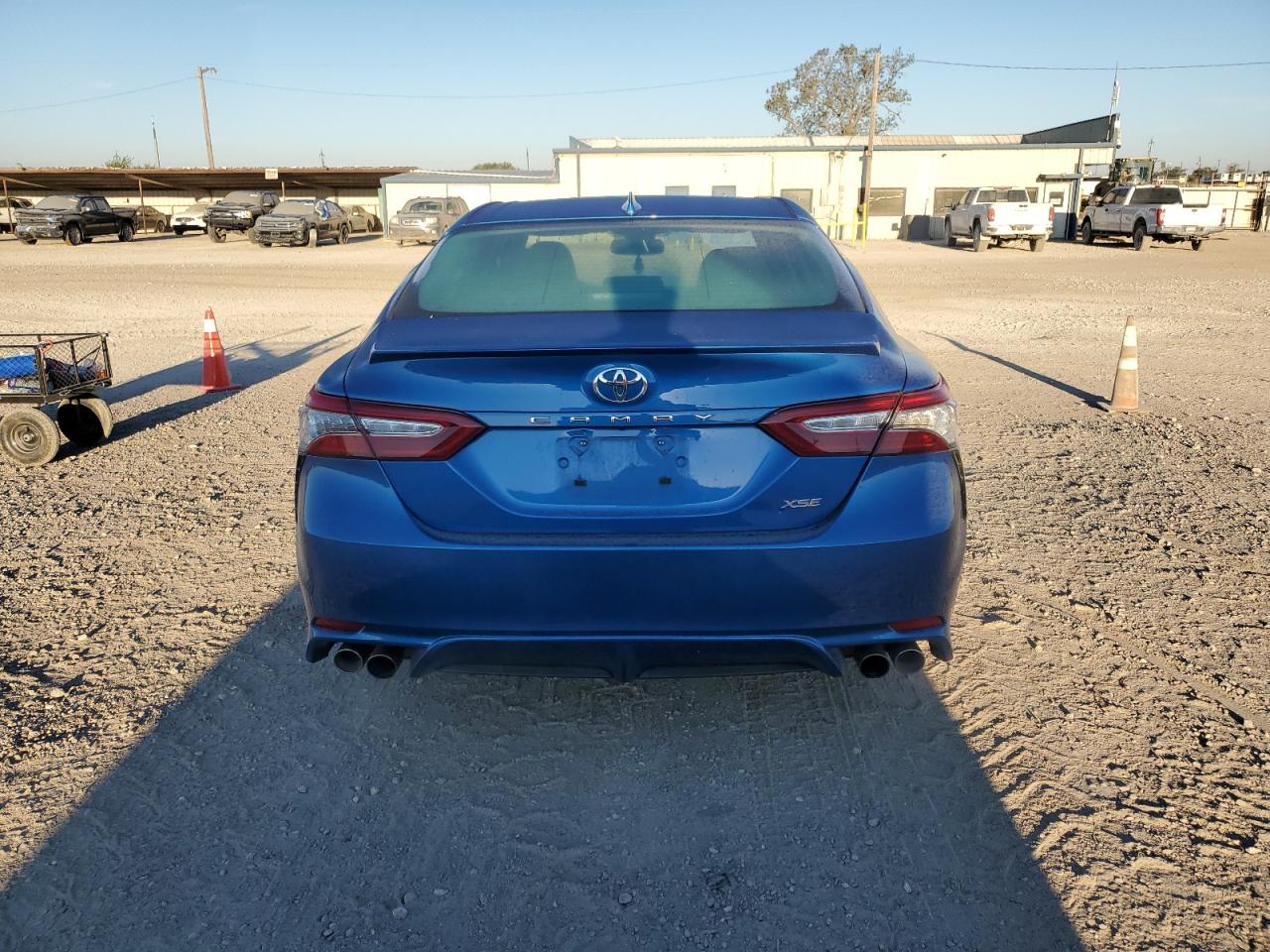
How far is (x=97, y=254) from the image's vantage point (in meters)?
30.3

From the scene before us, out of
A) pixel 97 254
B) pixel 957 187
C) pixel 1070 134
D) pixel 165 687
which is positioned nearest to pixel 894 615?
pixel 165 687

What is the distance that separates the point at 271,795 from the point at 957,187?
155 feet

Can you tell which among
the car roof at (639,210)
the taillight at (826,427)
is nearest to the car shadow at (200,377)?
the car roof at (639,210)

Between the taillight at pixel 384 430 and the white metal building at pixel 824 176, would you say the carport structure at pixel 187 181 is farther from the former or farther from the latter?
the taillight at pixel 384 430

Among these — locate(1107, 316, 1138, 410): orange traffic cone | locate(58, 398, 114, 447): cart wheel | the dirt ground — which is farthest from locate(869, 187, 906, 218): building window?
locate(58, 398, 114, 447): cart wheel

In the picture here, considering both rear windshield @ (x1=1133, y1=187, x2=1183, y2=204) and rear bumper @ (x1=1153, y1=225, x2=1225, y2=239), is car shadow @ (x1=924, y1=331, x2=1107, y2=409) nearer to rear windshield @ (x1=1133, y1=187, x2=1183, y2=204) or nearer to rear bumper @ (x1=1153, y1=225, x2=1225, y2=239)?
rear bumper @ (x1=1153, y1=225, x2=1225, y2=239)

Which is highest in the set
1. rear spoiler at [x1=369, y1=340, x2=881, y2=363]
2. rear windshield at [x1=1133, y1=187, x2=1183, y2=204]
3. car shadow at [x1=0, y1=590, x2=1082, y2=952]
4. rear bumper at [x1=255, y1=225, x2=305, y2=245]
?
rear windshield at [x1=1133, y1=187, x2=1183, y2=204]

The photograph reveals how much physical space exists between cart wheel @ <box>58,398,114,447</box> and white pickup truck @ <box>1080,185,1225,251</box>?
31385 mm

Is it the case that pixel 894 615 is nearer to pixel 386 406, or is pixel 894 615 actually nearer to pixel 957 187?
pixel 386 406

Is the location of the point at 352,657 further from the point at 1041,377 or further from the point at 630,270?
the point at 1041,377

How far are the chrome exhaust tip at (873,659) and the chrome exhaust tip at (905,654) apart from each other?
19mm

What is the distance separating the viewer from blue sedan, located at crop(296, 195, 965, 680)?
8.34 feet

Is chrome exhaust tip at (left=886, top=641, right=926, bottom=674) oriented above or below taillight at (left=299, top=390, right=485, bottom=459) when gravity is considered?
below

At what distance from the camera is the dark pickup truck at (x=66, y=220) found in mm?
34469
